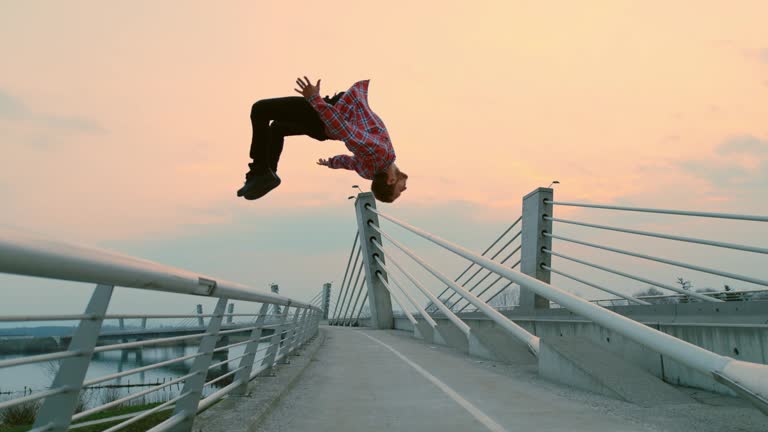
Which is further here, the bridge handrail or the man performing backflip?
the man performing backflip

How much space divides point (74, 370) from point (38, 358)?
1.35 ft

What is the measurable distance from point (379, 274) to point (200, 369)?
928 inches

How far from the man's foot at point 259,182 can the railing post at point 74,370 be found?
116 centimetres

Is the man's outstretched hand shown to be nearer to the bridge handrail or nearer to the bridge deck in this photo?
the bridge handrail

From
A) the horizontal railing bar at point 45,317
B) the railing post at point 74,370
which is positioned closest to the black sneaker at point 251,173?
the railing post at point 74,370

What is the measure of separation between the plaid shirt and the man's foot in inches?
17.1

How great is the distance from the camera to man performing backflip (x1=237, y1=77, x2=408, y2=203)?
359cm

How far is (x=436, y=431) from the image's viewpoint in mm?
4875

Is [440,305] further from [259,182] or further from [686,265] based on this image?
[259,182]

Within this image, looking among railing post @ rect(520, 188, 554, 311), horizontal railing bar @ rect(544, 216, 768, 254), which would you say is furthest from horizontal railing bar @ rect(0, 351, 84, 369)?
railing post @ rect(520, 188, 554, 311)

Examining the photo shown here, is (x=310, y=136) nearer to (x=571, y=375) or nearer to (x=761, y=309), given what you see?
(x=571, y=375)

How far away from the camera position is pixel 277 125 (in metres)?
3.73

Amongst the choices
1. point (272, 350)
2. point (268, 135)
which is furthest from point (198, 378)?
point (272, 350)

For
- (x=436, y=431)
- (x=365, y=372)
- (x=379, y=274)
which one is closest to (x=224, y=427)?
(x=436, y=431)
